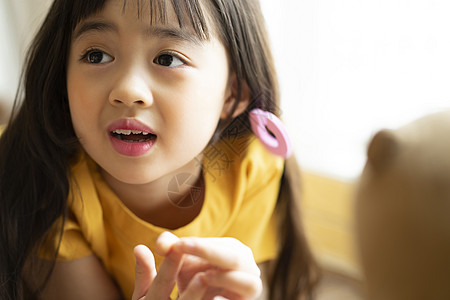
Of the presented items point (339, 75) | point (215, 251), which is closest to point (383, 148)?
point (215, 251)

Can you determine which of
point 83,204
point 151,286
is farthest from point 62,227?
point 151,286

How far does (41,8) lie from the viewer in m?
0.69

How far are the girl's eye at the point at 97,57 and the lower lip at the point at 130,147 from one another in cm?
8

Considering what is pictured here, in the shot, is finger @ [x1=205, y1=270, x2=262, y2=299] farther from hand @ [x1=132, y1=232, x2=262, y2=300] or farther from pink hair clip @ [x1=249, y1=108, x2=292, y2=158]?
pink hair clip @ [x1=249, y1=108, x2=292, y2=158]

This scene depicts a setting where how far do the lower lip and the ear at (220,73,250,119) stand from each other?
127 mm

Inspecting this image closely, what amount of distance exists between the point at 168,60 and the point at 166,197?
19 centimetres

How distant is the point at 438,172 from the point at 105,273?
0.48 meters

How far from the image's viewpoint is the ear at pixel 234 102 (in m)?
0.65

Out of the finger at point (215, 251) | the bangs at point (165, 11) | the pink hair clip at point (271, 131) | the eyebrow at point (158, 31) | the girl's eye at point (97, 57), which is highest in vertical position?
the bangs at point (165, 11)

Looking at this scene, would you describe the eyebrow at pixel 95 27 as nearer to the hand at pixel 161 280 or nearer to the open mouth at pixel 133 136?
the open mouth at pixel 133 136

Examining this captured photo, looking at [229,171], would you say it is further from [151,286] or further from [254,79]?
[151,286]

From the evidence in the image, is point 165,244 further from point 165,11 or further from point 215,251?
point 165,11

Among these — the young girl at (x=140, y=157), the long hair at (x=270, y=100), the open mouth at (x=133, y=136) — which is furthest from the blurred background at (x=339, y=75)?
the open mouth at (x=133, y=136)

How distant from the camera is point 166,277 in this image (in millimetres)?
495
